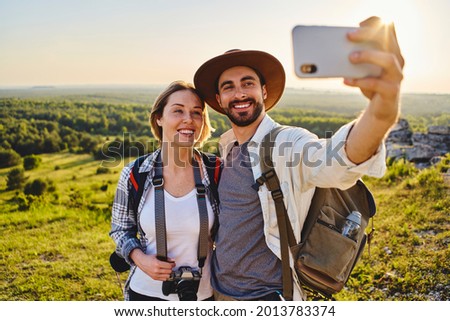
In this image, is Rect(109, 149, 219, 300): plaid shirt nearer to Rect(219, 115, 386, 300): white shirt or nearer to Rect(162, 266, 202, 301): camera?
Rect(162, 266, 202, 301): camera

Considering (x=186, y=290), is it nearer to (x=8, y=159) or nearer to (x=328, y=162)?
(x=328, y=162)

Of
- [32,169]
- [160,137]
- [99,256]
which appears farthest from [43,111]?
[160,137]

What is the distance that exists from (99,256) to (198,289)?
585cm

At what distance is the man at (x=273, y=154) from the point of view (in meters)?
1.86

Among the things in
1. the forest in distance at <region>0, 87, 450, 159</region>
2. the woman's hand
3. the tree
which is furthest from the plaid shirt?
the tree

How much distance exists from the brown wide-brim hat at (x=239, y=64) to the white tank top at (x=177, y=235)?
115 centimetres

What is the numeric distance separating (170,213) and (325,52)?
2040 mm

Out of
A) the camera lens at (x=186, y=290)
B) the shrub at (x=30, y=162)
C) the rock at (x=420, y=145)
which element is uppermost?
the camera lens at (x=186, y=290)

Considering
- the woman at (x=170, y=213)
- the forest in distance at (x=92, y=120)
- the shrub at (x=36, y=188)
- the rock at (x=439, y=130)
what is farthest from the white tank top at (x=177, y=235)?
the rock at (x=439, y=130)

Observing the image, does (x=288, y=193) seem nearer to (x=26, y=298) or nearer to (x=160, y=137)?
(x=160, y=137)

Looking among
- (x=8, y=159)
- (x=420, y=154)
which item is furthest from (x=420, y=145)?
(x=8, y=159)

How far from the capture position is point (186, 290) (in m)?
3.20

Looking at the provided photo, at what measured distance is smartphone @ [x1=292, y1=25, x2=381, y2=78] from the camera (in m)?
1.84

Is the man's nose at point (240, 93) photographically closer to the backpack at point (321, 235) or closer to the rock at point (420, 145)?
the backpack at point (321, 235)
